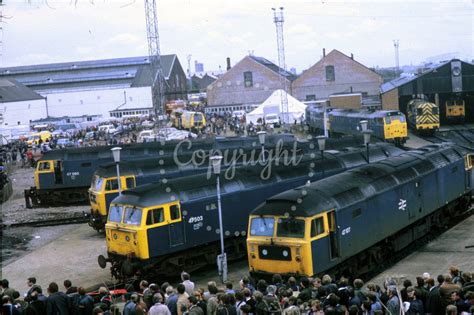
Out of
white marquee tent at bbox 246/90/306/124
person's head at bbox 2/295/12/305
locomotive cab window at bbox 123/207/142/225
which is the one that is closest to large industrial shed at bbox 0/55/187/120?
white marquee tent at bbox 246/90/306/124

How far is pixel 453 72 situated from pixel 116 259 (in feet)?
145

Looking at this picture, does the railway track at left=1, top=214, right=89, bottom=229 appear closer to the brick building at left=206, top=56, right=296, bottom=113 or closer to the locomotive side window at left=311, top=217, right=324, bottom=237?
the locomotive side window at left=311, top=217, right=324, bottom=237

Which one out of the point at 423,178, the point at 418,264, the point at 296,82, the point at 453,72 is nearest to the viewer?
the point at 418,264

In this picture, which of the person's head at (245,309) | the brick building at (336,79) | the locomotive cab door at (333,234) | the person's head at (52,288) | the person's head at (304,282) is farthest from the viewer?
the brick building at (336,79)

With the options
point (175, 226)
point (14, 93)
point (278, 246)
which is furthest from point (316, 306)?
point (14, 93)

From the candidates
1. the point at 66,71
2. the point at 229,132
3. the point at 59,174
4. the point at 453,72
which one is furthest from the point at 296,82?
the point at 59,174

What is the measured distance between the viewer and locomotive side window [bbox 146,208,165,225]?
1898 centimetres

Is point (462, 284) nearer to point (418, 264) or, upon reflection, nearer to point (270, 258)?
point (270, 258)

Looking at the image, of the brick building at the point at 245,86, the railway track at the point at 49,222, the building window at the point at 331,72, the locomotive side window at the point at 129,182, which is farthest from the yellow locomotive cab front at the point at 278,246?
the brick building at the point at 245,86

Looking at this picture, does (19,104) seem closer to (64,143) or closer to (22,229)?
(64,143)

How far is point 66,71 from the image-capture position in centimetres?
10256

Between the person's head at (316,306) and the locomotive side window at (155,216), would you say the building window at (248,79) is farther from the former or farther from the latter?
the person's head at (316,306)

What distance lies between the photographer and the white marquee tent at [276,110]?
223 feet

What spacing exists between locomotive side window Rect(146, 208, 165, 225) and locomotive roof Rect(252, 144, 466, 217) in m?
3.72
